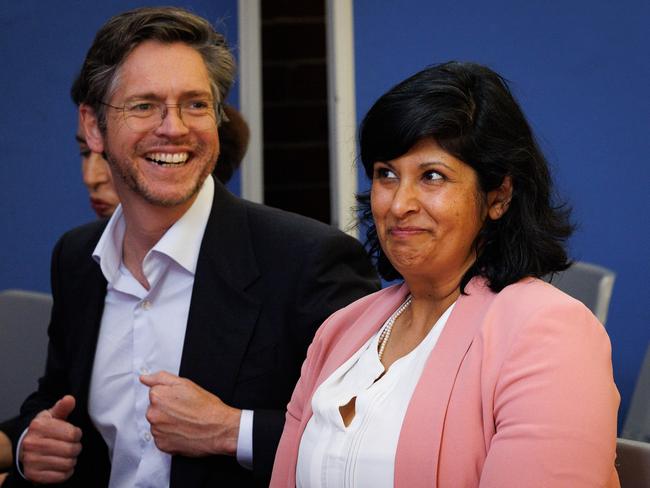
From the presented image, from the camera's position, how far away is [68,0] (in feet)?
11.3

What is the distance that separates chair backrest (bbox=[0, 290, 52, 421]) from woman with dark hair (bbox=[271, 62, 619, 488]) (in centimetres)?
110

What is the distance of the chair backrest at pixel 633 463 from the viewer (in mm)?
1373

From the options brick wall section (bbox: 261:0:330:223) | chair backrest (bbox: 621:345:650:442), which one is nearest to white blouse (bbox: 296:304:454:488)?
chair backrest (bbox: 621:345:650:442)

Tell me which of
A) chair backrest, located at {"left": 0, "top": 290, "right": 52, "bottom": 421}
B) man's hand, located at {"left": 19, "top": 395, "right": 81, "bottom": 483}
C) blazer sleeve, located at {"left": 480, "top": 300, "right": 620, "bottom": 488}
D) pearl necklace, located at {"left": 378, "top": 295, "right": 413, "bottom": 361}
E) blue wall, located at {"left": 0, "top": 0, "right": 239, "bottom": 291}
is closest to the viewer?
blazer sleeve, located at {"left": 480, "top": 300, "right": 620, "bottom": 488}

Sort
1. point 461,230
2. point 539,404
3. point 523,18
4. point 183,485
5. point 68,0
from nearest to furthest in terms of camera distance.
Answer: point 539,404
point 461,230
point 183,485
point 523,18
point 68,0

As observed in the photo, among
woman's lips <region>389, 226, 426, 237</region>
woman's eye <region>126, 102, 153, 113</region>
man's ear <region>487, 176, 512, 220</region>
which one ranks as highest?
woman's eye <region>126, 102, 153, 113</region>

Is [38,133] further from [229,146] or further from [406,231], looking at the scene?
[406,231]

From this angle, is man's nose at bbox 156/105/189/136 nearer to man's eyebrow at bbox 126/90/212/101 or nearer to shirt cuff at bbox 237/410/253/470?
man's eyebrow at bbox 126/90/212/101

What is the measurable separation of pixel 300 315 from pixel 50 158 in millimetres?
1901

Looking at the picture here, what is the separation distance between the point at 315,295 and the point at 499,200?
1.63 ft

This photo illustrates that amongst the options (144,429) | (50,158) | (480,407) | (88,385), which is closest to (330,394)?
(480,407)

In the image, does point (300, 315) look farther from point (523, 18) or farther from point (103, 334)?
point (523, 18)

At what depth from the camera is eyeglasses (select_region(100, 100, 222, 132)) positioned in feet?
6.61

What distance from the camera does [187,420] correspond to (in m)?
1.81
